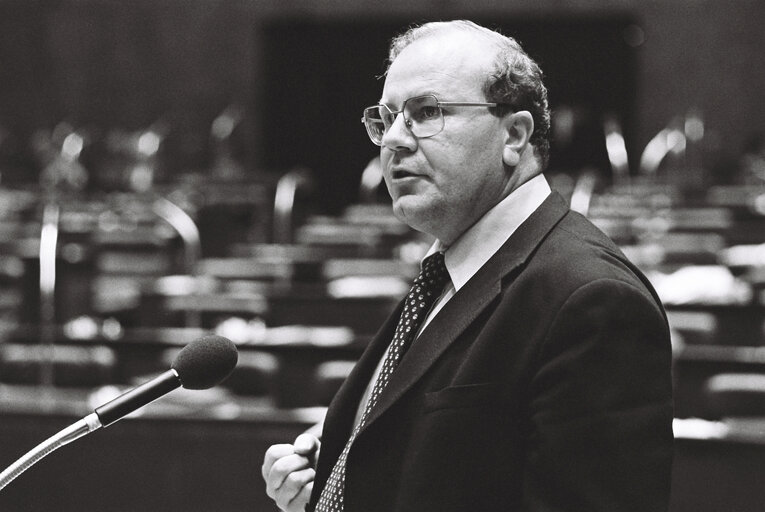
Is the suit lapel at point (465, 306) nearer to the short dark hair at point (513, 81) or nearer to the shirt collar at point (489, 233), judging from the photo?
the shirt collar at point (489, 233)

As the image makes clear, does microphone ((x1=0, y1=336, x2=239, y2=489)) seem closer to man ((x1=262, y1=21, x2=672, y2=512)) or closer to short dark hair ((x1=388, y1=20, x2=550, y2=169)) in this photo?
man ((x1=262, y1=21, x2=672, y2=512))

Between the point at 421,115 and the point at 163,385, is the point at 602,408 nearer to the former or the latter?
the point at 421,115

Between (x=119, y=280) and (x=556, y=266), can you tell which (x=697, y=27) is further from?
(x=556, y=266)

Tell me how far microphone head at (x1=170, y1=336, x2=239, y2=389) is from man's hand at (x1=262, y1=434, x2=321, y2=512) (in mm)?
180

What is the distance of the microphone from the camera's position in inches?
58.2

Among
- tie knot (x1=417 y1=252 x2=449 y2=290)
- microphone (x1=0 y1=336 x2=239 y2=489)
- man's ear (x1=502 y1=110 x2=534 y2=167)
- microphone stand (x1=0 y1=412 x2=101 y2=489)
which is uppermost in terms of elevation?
man's ear (x1=502 y1=110 x2=534 y2=167)

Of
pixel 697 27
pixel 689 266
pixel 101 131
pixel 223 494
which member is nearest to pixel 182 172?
pixel 101 131

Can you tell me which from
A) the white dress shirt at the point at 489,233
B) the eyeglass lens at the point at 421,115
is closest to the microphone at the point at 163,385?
the white dress shirt at the point at 489,233

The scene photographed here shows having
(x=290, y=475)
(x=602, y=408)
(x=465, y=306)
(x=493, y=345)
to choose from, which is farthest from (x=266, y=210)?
(x=602, y=408)

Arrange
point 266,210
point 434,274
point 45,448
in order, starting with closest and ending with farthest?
1. point 45,448
2. point 434,274
3. point 266,210

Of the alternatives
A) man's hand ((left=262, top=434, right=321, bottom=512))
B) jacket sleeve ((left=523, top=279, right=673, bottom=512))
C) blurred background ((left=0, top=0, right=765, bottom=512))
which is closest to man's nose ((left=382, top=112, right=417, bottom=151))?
jacket sleeve ((left=523, top=279, right=673, bottom=512))

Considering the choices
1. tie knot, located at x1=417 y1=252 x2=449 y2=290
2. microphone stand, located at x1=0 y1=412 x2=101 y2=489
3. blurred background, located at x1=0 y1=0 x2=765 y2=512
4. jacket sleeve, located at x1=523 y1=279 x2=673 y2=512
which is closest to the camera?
jacket sleeve, located at x1=523 y1=279 x2=673 y2=512

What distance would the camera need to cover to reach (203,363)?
5.27ft

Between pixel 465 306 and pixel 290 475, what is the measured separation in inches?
17.3
